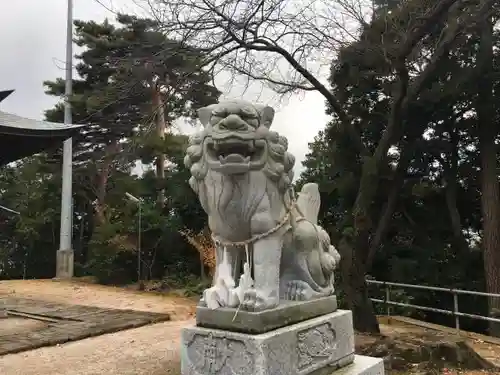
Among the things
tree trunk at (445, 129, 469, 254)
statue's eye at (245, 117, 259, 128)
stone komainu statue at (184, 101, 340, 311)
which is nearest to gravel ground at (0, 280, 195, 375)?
stone komainu statue at (184, 101, 340, 311)

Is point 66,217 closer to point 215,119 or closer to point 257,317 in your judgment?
point 215,119

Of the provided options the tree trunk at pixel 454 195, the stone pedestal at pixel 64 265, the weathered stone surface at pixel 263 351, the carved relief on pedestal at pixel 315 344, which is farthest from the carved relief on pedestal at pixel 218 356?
the stone pedestal at pixel 64 265

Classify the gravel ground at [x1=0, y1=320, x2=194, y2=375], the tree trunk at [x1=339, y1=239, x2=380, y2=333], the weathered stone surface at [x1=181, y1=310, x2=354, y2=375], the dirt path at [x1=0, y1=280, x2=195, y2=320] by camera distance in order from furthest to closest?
the dirt path at [x1=0, y1=280, x2=195, y2=320], the tree trunk at [x1=339, y1=239, x2=380, y2=333], the gravel ground at [x1=0, y1=320, x2=194, y2=375], the weathered stone surface at [x1=181, y1=310, x2=354, y2=375]

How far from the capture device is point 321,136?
11.8m

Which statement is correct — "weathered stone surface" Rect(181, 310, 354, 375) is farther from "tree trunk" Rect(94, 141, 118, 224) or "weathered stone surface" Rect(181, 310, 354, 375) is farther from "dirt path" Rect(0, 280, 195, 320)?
"tree trunk" Rect(94, 141, 118, 224)

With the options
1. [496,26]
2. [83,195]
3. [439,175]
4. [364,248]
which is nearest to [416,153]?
[439,175]

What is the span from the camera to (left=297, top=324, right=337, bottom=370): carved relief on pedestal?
2.77 m

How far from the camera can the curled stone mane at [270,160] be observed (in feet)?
8.94

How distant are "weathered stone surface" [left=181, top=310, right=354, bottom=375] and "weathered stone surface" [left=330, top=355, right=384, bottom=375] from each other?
0.08 m

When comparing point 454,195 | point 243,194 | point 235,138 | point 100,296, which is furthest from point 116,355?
point 454,195

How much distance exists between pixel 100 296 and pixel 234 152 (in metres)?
8.97

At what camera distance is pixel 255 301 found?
8.53 feet

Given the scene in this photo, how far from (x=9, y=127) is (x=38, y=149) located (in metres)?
1.40

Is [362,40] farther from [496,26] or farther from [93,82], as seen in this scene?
[93,82]
